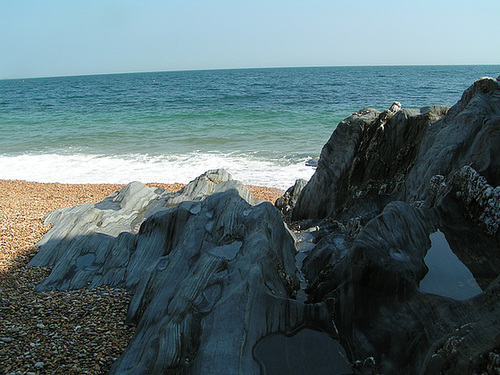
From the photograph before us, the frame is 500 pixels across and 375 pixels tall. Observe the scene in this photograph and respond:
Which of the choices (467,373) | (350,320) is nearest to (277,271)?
(350,320)

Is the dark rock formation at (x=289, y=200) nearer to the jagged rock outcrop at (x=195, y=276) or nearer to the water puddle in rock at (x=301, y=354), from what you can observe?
the jagged rock outcrop at (x=195, y=276)

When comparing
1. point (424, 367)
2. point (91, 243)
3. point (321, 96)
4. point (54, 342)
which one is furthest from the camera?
point (321, 96)

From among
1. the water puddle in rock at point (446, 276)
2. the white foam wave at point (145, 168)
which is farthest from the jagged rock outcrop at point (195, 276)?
the white foam wave at point (145, 168)

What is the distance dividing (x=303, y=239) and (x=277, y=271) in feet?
6.48

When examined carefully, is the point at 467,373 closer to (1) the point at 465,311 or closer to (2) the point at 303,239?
(1) the point at 465,311

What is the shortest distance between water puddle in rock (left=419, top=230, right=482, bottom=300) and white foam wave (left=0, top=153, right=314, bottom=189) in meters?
8.06

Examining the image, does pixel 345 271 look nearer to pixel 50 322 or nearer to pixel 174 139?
pixel 50 322

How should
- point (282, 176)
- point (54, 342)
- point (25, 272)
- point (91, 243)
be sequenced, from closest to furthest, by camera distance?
point (54, 342), point (25, 272), point (91, 243), point (282, 176)

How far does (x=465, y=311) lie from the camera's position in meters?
2.83

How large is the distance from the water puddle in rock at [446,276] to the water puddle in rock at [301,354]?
896 millimetres

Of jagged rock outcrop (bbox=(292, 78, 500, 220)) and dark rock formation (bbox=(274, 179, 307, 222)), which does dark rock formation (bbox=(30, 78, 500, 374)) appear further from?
dark rock formation (bbox=(274, 179, 307, 222))

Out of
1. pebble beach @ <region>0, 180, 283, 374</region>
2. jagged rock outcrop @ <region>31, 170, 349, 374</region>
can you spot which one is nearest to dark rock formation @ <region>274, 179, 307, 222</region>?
jagged rock outcrop @ <region>31, 170, 349, 374</region>

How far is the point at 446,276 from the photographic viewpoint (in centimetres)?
345

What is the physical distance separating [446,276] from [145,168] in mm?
12298
